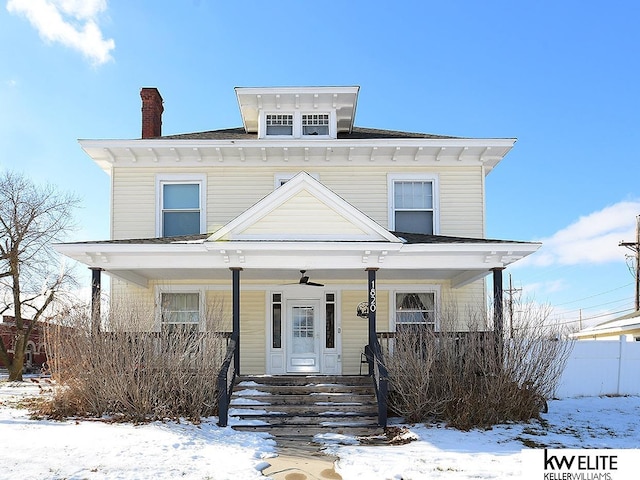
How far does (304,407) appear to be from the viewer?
38.4ft

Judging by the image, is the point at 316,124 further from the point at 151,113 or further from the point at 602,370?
the point at 602,370

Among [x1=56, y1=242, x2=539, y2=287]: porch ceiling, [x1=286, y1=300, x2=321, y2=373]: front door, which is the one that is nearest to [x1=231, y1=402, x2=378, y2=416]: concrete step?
[x1=56, y1=242, x2=539, y2=287]: porch ceiling

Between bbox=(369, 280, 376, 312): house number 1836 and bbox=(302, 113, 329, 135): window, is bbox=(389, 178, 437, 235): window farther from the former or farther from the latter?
bbox=(369, 280, 376, 312): house number 1836

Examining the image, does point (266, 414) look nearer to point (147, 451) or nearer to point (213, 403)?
point (213, 403)

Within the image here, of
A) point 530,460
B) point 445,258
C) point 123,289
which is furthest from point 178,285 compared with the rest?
point 530,460

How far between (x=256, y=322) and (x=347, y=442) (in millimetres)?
5858

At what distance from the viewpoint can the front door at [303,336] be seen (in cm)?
1527

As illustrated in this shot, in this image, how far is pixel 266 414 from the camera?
37.6ft

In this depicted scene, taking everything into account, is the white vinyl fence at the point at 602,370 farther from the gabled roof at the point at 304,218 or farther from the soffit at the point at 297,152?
the gabled roof at the point at 304,218

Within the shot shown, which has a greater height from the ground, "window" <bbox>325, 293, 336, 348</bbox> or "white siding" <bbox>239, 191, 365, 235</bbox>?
"white siding" <bbox>239, 191, 365, 235</bbox>

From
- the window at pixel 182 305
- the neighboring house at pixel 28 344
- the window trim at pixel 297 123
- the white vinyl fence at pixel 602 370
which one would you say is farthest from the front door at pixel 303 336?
the neighboring house at pixel 28 344

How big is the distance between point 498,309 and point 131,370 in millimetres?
6906

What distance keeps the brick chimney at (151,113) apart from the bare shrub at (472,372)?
9.34 metres

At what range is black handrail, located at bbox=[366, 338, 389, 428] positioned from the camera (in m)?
11.0
